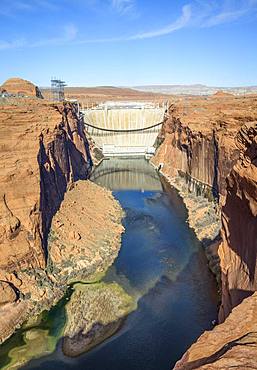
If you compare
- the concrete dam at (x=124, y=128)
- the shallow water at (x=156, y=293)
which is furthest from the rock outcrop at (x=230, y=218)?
the concrete dam at (x=124, y=128)

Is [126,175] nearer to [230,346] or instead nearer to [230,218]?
[230,218]

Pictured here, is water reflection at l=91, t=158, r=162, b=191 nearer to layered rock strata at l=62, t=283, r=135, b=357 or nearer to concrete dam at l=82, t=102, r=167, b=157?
concrete dam at l=82, t=102, r=167, b=157

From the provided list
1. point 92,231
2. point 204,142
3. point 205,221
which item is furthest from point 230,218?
point 204,142

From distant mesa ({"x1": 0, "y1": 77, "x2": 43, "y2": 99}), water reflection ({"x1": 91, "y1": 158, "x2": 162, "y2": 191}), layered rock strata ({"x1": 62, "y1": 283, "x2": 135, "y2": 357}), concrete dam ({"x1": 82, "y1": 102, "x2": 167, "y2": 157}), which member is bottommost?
layered rock strata ({"x1": 62, "y1": 283, "x2": 135, "y2": 357})

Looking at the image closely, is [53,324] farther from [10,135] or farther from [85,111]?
[85,111]

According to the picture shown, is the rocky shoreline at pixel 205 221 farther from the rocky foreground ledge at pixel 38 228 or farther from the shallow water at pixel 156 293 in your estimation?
the rocky foreground ledge at pixel 38 228

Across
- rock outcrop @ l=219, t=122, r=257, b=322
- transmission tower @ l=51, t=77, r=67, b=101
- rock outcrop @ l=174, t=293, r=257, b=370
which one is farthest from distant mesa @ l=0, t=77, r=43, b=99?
rock outcrop @ l=174, t=293, r=257, b=370
